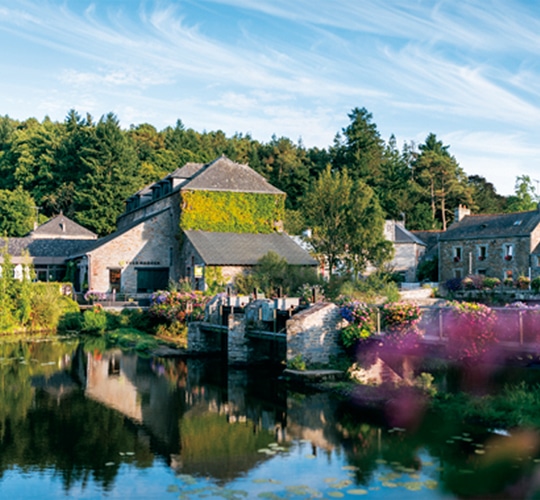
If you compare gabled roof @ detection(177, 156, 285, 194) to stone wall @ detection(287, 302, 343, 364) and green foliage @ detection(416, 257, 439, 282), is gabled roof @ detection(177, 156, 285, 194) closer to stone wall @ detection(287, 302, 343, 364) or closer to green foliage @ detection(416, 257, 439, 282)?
green foliage @ detection(416, 257, 439, 282)

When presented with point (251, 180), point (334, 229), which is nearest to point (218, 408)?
point (334, 229)

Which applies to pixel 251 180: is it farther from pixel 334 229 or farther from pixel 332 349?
pixel 332 349

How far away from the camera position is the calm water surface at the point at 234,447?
10531 mm

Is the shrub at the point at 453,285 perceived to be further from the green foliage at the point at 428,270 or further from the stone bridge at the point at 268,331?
the stone bridge at the point at 268,331

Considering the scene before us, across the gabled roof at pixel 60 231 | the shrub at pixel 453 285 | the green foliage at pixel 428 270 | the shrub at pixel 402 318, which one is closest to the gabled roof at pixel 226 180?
the shrub at pixel 453 285

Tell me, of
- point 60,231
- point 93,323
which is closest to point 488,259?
point 93,323

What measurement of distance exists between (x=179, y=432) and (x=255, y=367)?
8.66m

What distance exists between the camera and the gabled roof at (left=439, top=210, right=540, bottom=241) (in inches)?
1875

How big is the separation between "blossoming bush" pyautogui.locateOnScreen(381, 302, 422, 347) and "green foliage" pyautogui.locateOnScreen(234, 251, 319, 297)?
1182cm

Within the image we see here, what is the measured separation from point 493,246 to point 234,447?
40.4m

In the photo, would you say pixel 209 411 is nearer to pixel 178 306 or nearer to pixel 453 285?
pixel 178 306

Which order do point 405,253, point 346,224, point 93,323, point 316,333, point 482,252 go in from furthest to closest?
point 405,253 → point 482,252 → point 346,224 → point 93,323 → point 316,333

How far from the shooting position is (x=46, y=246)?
5219cm

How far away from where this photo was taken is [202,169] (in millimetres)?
45125
